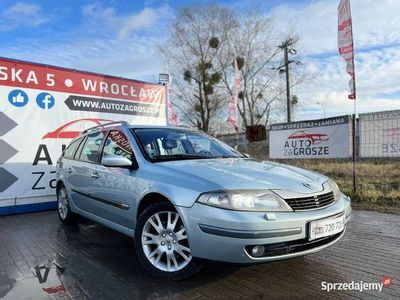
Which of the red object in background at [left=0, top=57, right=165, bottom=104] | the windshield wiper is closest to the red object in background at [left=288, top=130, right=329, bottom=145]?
the red object in background at [left=0, top=57, right=165, bottom=104]

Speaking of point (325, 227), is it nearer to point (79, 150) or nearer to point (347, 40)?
point (79, 150)

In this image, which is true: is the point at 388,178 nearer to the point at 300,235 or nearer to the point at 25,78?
the point at 300,235

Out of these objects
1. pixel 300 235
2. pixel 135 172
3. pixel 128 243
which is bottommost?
pixel 128 243

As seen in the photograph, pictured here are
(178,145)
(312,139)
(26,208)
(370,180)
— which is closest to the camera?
(178,145)

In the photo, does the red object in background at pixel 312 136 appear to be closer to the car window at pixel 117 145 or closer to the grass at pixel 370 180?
the grass at pixel 370 180

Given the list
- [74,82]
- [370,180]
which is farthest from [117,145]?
[370,180]

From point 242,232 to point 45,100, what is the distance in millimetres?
6375

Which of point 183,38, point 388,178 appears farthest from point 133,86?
point 183,38

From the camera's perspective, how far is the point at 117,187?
14.5ft

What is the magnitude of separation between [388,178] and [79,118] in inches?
318

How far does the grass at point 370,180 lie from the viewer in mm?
7549

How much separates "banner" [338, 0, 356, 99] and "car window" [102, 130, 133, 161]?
5.48 metres

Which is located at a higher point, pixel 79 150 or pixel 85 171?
pixel 79 150

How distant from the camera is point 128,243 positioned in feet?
16.9
